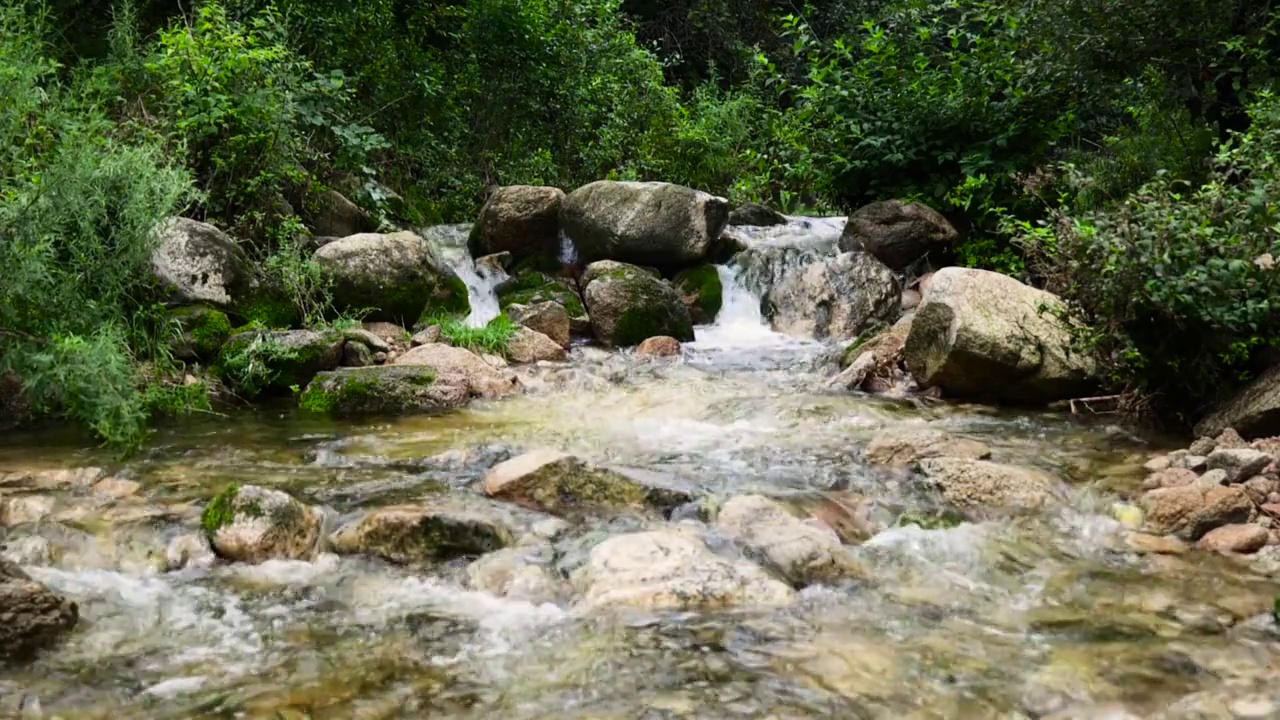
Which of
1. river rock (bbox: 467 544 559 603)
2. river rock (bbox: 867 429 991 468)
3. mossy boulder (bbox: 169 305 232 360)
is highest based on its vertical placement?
mossy boulder (bbox: 169 305 232 360)

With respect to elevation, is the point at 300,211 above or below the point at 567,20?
below

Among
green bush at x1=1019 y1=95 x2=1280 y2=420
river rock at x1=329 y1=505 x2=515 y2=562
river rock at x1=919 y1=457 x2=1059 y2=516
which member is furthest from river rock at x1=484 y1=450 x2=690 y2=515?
green bush at x1=1019 y1=95 x2=1280 y2=420

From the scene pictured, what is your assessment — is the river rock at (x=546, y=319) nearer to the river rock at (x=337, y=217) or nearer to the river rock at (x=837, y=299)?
the river rock at (x=337, y=217)

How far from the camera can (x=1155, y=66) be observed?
8.70m

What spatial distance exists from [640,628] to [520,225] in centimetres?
851

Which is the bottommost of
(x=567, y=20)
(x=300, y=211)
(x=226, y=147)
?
(x=300, y=211)

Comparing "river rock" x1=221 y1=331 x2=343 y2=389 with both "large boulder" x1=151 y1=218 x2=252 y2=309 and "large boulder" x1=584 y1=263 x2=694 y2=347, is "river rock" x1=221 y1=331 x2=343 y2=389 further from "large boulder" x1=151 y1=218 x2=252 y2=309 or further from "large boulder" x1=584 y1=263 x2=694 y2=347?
"large boulder" x1=584 y1=263 x2=694 y2=347

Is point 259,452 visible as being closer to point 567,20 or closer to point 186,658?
point 186,658

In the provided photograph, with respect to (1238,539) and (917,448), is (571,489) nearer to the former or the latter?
(917,448)

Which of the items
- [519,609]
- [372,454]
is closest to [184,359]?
[372,454]

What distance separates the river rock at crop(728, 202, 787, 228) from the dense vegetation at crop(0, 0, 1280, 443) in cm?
55

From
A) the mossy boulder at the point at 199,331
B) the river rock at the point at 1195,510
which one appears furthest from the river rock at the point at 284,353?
the river rock at the point at 1195,510

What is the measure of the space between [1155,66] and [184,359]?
8701mm

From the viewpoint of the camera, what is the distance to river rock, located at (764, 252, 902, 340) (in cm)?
1055
